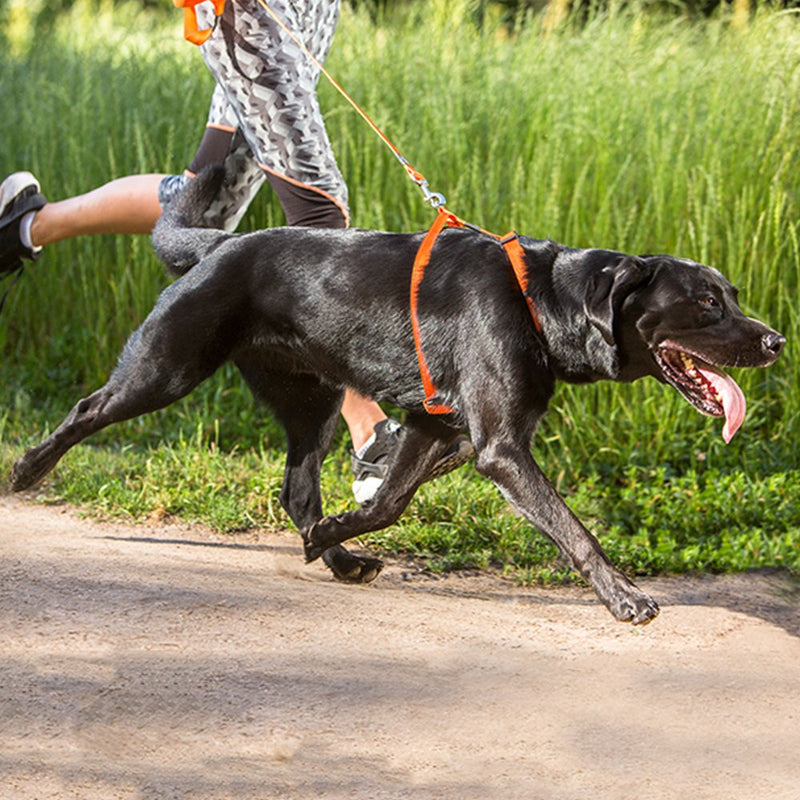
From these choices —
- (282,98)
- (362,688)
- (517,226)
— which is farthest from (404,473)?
(517,226)

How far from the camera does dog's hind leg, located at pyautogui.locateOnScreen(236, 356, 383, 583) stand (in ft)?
13.1

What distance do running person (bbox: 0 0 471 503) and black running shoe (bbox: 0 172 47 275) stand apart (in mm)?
350

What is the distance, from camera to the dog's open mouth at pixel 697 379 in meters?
3.28

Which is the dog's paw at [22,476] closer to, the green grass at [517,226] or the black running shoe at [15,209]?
the green grass at [517,226]

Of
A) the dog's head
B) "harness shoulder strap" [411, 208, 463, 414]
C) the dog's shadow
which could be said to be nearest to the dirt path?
the dog's shadow

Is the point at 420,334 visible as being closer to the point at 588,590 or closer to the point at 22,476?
the point at 588,590

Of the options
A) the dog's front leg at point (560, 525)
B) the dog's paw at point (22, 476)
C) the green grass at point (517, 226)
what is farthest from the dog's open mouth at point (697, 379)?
the dog's paw at point (22, 476)

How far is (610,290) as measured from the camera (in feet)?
10.6

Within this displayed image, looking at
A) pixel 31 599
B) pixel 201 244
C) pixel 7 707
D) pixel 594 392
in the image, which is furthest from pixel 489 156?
pixel 7 707

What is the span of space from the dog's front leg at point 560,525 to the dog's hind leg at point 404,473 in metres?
0.38

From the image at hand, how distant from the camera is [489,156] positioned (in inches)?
227

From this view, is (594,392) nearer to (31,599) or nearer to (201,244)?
(201,244)

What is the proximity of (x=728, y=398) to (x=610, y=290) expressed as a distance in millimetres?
420

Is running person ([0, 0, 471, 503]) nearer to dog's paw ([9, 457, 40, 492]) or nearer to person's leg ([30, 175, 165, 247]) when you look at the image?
person's leg ([30, 175, 165, 247])
